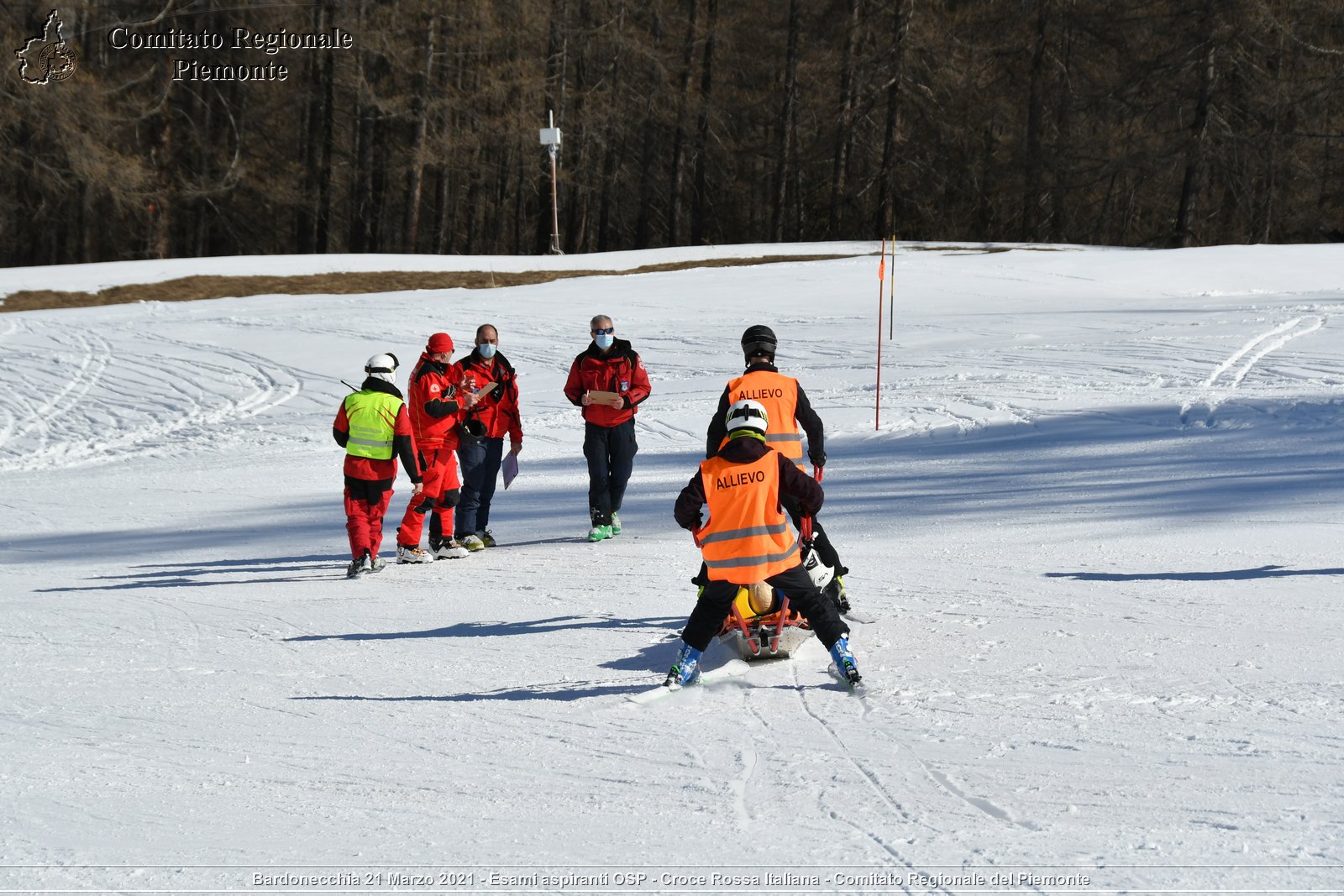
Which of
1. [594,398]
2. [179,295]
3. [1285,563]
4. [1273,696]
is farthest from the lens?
[179,295]

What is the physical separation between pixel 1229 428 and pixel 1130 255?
14.9 metres

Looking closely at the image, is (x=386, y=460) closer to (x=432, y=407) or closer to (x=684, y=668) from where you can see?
(x=432, y=407)

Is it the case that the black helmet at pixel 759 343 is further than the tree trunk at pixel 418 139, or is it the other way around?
the tree trunk at pixel 418 139

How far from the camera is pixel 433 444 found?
10047 millimetres

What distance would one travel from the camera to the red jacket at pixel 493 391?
10.4 metres

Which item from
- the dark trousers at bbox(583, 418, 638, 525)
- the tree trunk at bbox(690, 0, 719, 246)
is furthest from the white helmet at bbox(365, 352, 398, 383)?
the tree trunk at bbox(690, 0, 719, 246)

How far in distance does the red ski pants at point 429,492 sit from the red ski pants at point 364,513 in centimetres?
30

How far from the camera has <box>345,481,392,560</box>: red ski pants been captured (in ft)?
31.1

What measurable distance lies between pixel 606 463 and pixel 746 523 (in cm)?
463

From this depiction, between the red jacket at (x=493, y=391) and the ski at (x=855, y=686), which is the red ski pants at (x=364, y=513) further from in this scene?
the ski at (x=855, y=686)

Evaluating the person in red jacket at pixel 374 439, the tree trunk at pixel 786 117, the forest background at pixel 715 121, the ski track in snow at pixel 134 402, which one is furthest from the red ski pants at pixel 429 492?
the tree trunk at pixel 786 117

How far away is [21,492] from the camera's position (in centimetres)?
1448

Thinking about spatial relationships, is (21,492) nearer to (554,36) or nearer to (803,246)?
(803,246)

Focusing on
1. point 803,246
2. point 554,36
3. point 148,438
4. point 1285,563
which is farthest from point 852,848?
point 554,36
